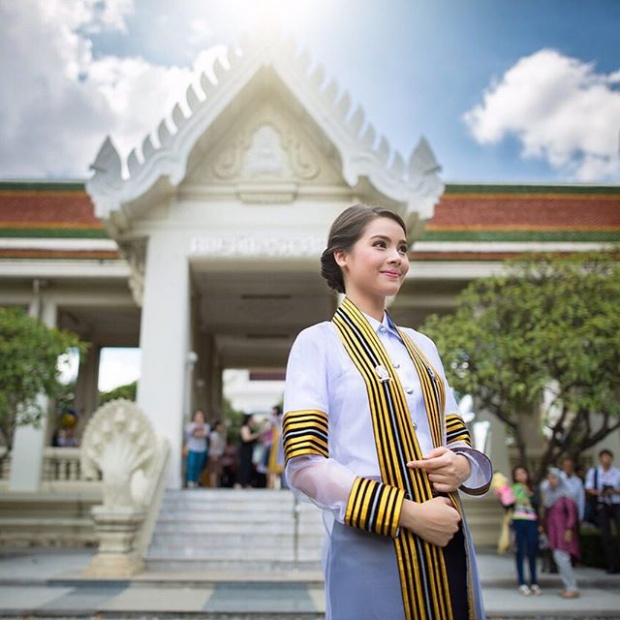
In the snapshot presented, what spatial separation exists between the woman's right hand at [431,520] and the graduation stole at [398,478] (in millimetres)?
27

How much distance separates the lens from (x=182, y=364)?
9422 millimetres

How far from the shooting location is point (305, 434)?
1559 mm

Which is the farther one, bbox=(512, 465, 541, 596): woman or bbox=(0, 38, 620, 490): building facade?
bbox=(0, 38, 620, 490): building facade

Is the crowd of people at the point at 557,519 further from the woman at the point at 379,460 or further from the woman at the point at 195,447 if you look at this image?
the woman at the point at 379,460

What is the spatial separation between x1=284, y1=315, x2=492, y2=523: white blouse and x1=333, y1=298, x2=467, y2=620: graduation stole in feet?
0.07

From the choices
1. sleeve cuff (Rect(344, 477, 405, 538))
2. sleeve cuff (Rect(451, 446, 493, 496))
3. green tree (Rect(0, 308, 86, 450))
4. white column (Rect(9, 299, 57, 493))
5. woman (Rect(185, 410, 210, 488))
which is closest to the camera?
sleeve cuff (Rect(344, 477, 405, 538))

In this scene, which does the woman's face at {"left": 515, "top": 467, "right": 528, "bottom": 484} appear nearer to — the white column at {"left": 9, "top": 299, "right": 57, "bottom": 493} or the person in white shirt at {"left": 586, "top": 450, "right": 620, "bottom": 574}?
the person in white shirt at {"left": 586, "top": 450, "right": 620, "bottom": 574}

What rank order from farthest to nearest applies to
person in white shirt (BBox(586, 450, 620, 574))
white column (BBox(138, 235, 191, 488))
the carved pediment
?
the carved pediment, white column (BBox(138, 235, 191, 488)), person in white shirt (BBox(586, 450, 620, 574))

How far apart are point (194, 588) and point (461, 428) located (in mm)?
5507

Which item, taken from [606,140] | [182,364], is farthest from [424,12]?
[182,364]

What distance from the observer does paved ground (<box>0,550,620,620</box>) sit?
5562 millimetres

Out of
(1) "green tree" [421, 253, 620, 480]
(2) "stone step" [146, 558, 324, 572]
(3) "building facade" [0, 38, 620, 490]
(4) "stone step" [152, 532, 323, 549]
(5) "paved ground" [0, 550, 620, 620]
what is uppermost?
(3) "building facade" [0, 38, 620, 490]

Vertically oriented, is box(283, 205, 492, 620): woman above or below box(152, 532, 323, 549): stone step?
above

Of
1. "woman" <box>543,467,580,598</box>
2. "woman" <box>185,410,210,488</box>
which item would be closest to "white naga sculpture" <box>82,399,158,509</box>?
"woman" <box>185,410,210,488</box>
